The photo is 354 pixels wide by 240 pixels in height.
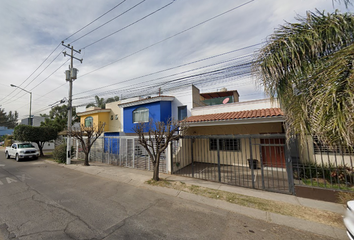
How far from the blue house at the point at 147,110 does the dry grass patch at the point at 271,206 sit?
839cm

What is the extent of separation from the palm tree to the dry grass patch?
221 centimetres

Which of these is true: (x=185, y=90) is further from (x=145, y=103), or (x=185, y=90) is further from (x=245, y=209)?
(x=245, y=209)

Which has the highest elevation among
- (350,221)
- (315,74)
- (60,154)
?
(315,74)

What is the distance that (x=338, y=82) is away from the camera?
2777 mm

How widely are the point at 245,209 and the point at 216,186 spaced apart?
76.0 inches

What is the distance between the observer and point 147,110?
15.3 m

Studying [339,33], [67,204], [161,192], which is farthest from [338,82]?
[67,204]

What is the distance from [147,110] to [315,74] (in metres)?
13.4

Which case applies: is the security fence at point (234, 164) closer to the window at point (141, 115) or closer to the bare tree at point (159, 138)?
the bare tree at point (159, 138)

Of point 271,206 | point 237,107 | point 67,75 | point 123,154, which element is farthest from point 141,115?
point 271,206

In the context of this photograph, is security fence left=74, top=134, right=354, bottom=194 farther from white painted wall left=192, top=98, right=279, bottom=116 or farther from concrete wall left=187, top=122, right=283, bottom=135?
white painted wall left=192, top=98, right=279, bottom=116

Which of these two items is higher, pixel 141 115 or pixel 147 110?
pixel 147 110

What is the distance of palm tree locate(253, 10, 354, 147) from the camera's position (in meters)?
2.73

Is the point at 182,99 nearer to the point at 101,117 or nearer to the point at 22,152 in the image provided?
the point at 101,117
